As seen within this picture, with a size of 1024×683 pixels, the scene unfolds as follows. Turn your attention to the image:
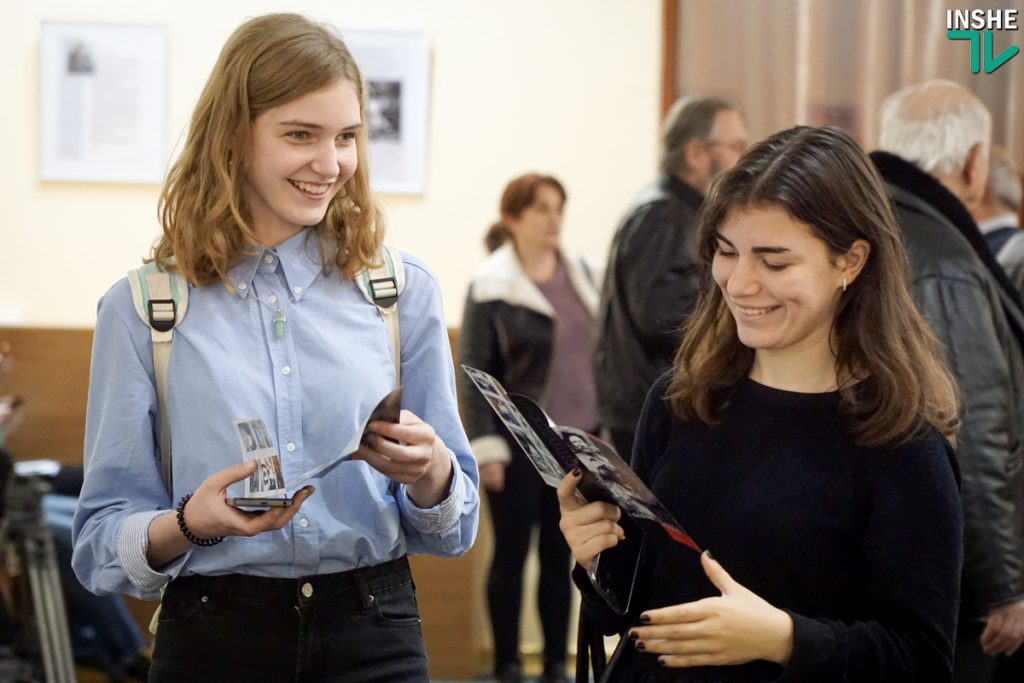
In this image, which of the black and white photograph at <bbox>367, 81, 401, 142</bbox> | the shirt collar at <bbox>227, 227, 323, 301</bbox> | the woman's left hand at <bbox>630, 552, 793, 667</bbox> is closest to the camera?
the woman's left hand at <bbox>630, 552, 793, 667</bbox>

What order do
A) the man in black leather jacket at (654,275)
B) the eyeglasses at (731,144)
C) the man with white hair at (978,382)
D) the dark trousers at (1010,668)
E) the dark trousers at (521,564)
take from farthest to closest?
the dark trousers at (521,564) < the eyeglasses at (731,144) < the man in black leather jacket at (654,275) < the dark trousers at (1010,668) < the man with white hair at (978,382)

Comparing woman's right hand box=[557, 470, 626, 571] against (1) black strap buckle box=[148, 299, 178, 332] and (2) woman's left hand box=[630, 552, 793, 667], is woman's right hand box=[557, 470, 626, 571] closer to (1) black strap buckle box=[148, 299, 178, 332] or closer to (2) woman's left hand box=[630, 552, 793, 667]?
(2) woman's left hand box=[630, 552, 793, 667]

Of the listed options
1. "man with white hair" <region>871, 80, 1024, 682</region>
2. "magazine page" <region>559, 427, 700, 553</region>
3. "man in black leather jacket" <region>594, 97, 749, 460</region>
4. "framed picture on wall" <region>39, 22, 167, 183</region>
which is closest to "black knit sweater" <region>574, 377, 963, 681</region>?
"magazine page" <region>559, 427, 700, 553</region>

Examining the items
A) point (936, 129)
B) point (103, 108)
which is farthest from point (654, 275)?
point (103, 108)

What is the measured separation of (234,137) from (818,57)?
12.6 ft

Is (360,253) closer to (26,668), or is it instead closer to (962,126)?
(962,126)

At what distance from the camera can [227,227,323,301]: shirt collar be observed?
167 cm

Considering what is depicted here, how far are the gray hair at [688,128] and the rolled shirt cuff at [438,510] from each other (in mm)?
2087

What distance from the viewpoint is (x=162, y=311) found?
1610 millimetres

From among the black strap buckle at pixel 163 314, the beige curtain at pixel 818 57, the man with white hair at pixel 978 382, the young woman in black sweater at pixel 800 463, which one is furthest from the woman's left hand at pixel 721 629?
the beige curtain at pixel 818 57

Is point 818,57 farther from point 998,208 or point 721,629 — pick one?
point 721,629

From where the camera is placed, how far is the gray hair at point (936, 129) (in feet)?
8.70

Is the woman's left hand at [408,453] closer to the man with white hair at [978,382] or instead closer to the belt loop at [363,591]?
the belt loop at [363,591]

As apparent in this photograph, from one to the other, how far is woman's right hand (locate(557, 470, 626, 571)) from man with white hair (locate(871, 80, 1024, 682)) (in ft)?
2.87
